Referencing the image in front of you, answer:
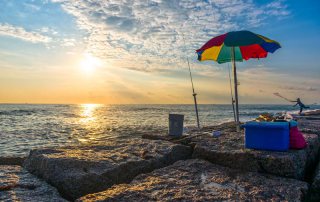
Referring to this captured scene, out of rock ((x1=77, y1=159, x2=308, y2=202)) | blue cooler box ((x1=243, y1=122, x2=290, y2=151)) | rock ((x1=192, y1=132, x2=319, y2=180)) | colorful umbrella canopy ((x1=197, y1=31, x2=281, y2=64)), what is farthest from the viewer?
colorful umbrella canopy ((x1=197, y1=31, x2=281, y2=64))

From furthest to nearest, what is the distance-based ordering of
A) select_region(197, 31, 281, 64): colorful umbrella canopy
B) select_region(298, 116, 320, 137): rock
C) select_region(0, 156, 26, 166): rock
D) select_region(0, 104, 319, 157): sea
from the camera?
1. select_region(0, 104, 319, 157): sea
2. select_region(298, 116, 320, 137): rock
3. select_region(0, 156, 26, 166): rock
4. select_region(197, 31, 281, 64): colorful umbrella canopy

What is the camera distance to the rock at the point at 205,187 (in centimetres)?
316

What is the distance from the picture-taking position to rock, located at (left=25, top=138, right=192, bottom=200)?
12.3 feet

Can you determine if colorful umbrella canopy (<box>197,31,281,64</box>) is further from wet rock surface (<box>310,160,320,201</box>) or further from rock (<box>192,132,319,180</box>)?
wet rock surface (<box>310,160,320,201</box>)

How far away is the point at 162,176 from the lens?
401cm

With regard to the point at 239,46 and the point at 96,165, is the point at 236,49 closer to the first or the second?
the point at 239,46

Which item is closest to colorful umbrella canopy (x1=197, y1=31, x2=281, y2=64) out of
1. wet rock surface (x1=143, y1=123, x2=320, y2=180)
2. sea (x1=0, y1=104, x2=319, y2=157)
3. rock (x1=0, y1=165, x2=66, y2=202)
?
wet rock surface (x1=143, y1=123, x2=320, y2=180)

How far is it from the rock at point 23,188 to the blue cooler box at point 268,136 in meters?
3.59

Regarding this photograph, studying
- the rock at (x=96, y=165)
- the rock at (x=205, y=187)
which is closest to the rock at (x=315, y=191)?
the rock at (x=205, y=187)

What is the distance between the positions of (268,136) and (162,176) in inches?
89.7

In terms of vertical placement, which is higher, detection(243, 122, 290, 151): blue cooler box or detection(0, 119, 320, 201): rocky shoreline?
detection(243, 122, 290, 151): blue cooler box

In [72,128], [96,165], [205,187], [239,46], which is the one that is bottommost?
[72,128]

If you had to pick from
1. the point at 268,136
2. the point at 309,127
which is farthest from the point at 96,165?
the point at 309,127

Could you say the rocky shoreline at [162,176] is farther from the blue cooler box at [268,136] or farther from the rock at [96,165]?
the blue cooler box at [268,136]
